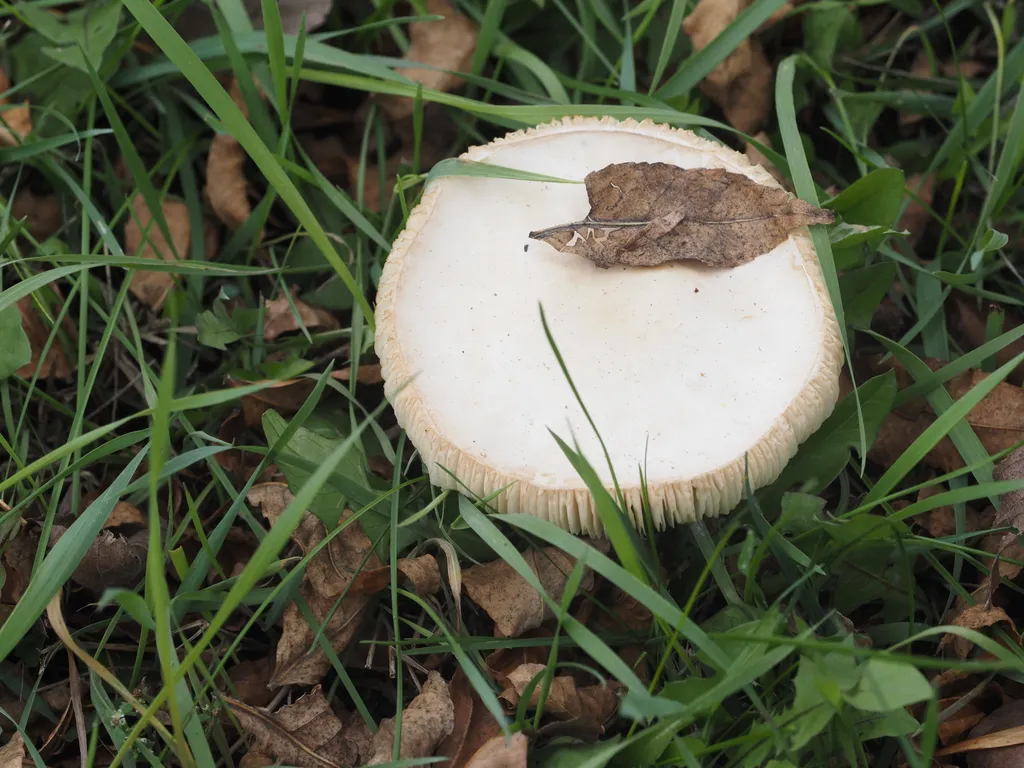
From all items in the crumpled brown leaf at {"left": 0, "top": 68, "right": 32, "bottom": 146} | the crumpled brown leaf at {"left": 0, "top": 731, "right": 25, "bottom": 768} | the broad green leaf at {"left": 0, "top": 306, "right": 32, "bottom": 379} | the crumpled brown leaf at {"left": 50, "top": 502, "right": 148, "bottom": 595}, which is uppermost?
the crumpled brown leaf at {"left": 0, "top": 68, "right": 32, "bottom": 146}

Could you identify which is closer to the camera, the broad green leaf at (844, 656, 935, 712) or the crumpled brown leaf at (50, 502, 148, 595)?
the broad green leaf at (844, 656, 935, 712)

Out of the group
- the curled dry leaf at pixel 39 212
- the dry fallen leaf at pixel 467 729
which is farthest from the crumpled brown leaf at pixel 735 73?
the curled dry leaf at pixel 39 212

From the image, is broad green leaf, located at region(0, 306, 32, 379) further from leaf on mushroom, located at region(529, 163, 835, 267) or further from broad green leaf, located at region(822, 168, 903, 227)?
broad green leaf, located at region(822, 168, 903, 227)

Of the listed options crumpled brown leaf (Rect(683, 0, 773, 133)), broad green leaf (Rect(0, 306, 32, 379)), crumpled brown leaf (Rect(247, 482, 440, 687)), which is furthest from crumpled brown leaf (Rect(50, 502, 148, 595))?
crumpled brown leaf (Rect(683, 0, 773, 133))

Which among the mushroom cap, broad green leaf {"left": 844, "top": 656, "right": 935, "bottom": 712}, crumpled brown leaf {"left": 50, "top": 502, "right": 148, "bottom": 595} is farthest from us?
crumpled brown leaf {"left": 50, "top": 502, "right": 148, "bottom": 595}

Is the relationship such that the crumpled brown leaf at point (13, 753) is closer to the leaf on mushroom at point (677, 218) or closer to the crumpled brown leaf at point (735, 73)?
the leaf on mushroom at point (677, 218)

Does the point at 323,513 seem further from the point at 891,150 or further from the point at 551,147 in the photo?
the point at 891,150

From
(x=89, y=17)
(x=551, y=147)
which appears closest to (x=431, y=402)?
(x=551, y=147)

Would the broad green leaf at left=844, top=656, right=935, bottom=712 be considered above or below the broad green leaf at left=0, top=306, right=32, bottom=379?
below
